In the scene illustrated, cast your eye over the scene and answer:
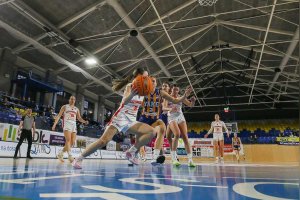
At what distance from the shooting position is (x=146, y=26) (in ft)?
50.4

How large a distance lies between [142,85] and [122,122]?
2.22 ft

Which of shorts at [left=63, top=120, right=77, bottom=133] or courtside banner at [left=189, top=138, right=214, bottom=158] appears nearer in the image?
shorts at [left=63, top=120, right=77, bottom=133]

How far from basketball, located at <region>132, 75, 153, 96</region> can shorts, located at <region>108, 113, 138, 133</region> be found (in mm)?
518

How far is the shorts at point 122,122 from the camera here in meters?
3.84

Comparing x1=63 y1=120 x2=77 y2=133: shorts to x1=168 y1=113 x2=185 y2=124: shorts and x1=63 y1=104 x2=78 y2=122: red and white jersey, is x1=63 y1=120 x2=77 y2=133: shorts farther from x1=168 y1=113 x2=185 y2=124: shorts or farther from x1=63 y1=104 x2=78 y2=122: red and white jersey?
x1=168 y1=113 x2=185 y2=124: shorts

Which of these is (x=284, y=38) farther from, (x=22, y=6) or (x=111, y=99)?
(x=111, y=99)

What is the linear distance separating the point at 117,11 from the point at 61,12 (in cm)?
317

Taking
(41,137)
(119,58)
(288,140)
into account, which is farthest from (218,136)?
(288,140)

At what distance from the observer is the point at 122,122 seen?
12.7ft

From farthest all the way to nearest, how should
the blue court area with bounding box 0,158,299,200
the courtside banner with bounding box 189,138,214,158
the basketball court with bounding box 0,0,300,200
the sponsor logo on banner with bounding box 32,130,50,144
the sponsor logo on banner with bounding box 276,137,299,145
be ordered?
the sponsor logo on banner with bounding box 276,137,299,145 < the courtside banner with bounding box 189,138,214,158 < the sponsor logo on banner with bounding box 32,130,50,144 < the basketball court with bounding box 0,0,300,200 < the blue court area with bounding box 0,158,299,200

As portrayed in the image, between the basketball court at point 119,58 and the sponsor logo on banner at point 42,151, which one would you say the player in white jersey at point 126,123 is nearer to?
the basketball court at point 119,58

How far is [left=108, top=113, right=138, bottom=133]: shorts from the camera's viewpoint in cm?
384

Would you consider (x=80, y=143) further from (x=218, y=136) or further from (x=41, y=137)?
(x=218, y=136)

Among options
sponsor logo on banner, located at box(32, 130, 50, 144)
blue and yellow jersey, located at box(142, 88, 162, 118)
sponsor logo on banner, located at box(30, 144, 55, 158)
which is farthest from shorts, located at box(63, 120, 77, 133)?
sponsor logo on banner, located at box(32, 130, 50, 144)
